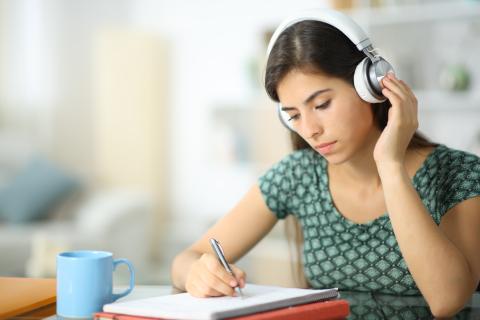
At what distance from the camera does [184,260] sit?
1356 mm

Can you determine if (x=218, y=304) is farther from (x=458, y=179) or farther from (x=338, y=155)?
(x=458, y=179)

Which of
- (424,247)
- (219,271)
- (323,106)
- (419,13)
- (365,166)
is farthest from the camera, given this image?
(419,13)

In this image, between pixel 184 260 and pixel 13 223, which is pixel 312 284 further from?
pixel 13 223

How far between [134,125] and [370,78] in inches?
149

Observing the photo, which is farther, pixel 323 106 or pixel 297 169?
pixel 297 169

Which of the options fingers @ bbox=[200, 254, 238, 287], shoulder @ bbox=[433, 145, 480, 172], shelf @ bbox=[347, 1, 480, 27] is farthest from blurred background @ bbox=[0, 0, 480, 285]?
fingers @ bbox=[200, 254, 238, 287]

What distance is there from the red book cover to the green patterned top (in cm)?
38

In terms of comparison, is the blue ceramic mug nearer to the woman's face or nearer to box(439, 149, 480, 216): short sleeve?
the woman's face

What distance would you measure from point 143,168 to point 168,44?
2.78 ft

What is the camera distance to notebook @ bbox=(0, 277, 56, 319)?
1.01 meters

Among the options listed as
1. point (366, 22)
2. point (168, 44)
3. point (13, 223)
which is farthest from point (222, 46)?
point (13, 223)

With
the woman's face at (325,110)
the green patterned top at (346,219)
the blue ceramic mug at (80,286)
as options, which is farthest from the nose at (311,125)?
the blue ceramic mug at (80,286)

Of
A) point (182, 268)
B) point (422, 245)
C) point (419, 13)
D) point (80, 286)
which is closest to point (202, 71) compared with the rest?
point (419, 13)

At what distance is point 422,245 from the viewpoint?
Result: 1133 millimetres
